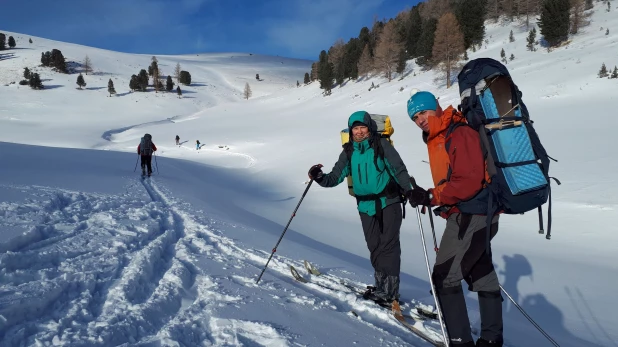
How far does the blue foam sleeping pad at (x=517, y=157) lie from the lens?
7.19ft

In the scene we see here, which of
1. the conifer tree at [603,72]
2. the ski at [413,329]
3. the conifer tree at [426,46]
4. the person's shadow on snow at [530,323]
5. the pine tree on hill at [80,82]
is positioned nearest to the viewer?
the ski at [413,329]

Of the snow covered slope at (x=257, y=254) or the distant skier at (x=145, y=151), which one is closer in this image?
the snow covered slope at (x=257, y=254)

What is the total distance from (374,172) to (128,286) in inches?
105

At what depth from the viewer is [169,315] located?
291 cm

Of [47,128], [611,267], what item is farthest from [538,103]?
[47,128]

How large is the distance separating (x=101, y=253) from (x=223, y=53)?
6660 inches

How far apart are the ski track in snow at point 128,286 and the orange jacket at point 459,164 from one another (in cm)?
144

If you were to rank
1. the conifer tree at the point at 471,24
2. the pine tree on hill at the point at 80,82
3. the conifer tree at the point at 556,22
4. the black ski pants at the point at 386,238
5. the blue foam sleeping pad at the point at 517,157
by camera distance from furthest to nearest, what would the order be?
the pine tree on hill at the point at 80,82, the conifer tree at the point at 471,24, the conifer tree at the point at 556,22, the black ski pants at the point at 386,238, the blue foam sleeping pad at the point at 517,157

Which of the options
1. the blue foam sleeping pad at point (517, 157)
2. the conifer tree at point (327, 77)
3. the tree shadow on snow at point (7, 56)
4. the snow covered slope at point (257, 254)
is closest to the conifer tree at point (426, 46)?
the conifer tree at point (327, 77)

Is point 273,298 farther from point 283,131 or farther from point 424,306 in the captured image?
point 283,131

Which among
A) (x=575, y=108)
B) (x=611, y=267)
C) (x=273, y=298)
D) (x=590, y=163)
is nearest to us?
(x=273, y=298)

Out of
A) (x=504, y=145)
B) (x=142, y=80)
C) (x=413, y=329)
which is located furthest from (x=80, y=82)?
(x=504, y=145)

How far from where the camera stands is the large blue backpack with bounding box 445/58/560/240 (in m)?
2.20

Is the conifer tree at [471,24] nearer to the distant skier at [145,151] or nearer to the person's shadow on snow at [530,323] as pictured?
the distant skier at [145,151]
